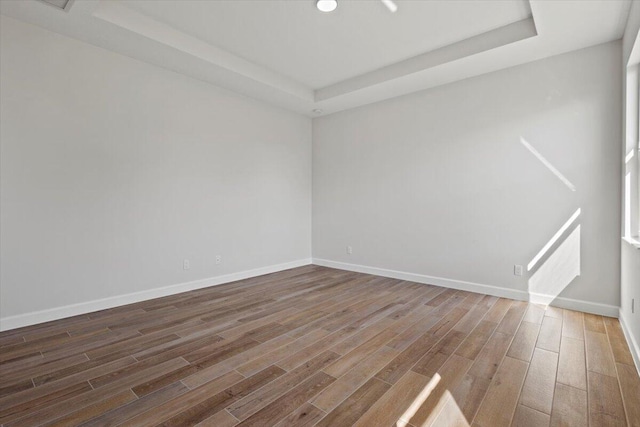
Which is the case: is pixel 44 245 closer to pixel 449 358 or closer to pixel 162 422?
pixel 162 422

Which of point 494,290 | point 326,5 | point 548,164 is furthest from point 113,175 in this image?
point 548,164

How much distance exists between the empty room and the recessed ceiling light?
0.02 metres

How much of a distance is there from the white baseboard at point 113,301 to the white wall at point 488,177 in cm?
183

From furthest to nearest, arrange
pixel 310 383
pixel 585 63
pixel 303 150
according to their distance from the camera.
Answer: pixel 303 150 → pixel 585 63 → pixel 310 383

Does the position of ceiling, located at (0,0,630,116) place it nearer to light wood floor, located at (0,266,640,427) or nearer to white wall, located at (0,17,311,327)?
white wall, located at (0,17,311,327)

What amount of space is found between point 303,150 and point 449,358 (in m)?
4.15

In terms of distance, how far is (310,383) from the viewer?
1.89m

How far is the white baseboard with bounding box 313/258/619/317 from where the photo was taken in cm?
308

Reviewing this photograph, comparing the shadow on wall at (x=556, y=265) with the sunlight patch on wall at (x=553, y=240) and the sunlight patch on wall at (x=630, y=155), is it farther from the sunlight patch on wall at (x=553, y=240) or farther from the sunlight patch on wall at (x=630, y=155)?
Result: the sunlight patch on wall at (x=630, y=155)

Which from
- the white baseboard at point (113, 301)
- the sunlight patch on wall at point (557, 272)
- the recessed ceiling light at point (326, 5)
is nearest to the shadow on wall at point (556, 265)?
the sunlight patch on wall at point (557, 272)

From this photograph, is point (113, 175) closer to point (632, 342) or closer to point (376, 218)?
point (376, 218)

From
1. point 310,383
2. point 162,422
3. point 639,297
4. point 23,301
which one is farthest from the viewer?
point 23,301

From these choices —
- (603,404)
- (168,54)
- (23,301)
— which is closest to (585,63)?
(603,404)

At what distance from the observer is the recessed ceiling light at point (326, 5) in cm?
267
